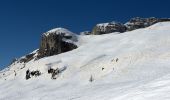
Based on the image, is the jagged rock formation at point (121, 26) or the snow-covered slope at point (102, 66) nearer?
the snow-covered slope at point (102, 66)

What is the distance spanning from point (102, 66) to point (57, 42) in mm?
22052

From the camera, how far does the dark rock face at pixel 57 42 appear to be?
204 ft

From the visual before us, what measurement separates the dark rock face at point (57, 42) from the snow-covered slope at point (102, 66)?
325 centimetres

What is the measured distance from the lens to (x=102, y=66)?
1698 inches

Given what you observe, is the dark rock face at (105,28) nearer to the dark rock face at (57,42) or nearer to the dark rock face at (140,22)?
the dark rock face at (140,22)

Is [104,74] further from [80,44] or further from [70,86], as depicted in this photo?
[80,44]

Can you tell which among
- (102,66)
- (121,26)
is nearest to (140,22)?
(121,26)

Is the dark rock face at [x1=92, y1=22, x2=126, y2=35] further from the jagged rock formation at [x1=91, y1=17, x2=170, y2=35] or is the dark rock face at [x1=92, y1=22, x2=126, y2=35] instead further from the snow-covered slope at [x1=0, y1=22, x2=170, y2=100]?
the snow-covered slope at [x1=0, y1=22, x2=170, y2=100]

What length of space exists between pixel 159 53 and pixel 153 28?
15.8m

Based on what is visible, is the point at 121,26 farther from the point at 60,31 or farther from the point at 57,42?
the point at 57,42

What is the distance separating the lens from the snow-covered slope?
1364 inches

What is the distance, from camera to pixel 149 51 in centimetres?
4197

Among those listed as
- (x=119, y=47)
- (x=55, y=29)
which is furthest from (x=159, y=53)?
(x=55, y=29)

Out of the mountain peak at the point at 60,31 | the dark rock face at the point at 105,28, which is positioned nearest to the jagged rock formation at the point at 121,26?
the dark rock face at the point at 105,28
